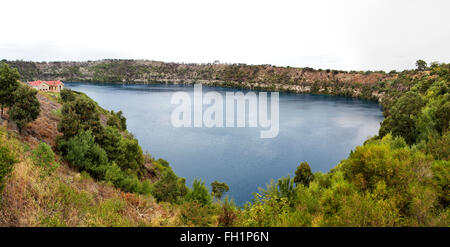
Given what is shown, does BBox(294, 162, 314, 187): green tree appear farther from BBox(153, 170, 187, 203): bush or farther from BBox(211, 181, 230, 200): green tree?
BBox(153, 170, 187, 203): bush

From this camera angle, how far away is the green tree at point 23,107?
1608cm

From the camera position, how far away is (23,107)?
16.7 metres

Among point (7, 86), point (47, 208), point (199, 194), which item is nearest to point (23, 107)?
point (7, 86)

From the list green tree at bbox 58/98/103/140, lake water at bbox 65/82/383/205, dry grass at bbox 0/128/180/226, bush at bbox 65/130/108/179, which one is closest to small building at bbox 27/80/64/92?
lake water at bbox 65/82/383/205

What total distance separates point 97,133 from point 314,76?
16201 centimetres

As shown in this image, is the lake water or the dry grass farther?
the lake water

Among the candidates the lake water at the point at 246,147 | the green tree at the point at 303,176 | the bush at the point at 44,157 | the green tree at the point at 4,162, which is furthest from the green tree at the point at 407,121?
the green tree at the point at 4,162

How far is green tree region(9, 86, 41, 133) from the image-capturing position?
16.1m

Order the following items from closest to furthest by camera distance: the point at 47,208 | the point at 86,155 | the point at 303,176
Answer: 1. the point at 47,208
2. the point at 86,155
3. the point at 303,176

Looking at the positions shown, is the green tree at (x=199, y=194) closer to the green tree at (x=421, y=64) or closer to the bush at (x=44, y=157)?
the bush at (x=44, y=157)

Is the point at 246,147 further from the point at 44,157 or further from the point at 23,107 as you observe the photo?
the point at 44,157

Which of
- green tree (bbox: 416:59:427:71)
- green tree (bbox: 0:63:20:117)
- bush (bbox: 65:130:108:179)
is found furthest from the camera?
green tree (bbox: 416:59:427:71)

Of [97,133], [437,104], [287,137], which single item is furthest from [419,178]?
[287,137]
